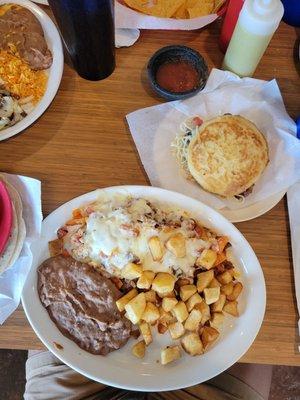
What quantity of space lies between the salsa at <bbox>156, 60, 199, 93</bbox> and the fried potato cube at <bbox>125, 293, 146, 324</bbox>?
58cm

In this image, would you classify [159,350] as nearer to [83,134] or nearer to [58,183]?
[58,183]

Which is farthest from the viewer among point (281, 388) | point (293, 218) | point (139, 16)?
point (281, 388)

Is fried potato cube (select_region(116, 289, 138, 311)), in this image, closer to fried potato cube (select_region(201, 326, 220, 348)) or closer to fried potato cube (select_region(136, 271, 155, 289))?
fried potato cube (select_region(136, 271, 155, 289))

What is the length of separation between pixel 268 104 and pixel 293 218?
0.34m

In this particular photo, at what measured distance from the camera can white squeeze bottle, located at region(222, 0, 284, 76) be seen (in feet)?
3.47

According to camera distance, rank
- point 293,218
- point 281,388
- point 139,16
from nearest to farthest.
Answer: point 293,218, point 139,16, point 281,388

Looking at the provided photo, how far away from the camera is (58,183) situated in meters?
1.18

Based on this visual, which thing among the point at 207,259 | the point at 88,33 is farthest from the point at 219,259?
the point at 88,33

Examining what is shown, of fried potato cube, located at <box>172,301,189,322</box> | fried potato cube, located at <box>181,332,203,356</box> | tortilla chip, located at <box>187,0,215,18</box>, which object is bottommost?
fried potato cube, located at <box>181,332,203,356</box>

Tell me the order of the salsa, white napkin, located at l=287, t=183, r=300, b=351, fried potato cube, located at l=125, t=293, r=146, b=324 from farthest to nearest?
the salsa → white napkin, located at l=287, t=183, r=300, b=351 → fried potato cube, located at l=125, t=293, r=146, b=324

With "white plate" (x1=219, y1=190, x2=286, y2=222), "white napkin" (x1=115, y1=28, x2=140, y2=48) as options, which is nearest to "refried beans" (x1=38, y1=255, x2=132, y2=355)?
"white plate" (x1=219, y1=190, x2=286, y2=222)

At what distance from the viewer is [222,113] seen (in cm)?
124

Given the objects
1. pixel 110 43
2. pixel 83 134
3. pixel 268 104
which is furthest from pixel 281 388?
pixel 110 43

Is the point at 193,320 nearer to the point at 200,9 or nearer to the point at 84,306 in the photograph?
the point at 84,306
